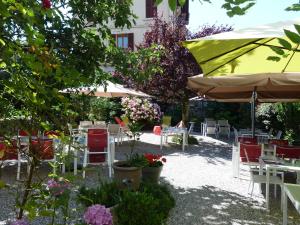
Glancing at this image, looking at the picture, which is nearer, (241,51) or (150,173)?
(241,51)

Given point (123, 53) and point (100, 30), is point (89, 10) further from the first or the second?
point (123, 53)

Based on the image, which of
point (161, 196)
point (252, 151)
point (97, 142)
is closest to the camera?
point (161, 196)

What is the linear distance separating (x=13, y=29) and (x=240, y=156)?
5.48 meters

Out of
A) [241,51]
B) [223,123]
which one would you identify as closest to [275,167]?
[241,51]

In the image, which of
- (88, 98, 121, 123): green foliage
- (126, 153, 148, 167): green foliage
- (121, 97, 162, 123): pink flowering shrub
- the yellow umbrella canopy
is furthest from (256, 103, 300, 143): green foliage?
the yellow umbrella canopy

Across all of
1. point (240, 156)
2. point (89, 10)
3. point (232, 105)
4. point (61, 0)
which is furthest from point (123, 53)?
point (232, 105)

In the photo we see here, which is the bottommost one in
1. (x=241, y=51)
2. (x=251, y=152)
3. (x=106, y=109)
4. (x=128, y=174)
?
(x=128, y=174)

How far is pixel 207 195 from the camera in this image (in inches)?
234

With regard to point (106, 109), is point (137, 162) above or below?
below

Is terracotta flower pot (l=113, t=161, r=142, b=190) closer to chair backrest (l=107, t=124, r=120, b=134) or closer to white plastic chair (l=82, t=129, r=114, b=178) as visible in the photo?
white plastic chair (l=82, t=129, r=114, b=178)

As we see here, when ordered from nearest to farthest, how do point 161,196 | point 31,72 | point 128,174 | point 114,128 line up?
point 31,72, point 161,196, point 128,174, point 114,128

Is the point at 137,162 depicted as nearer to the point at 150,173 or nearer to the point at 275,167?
the point at 150,173

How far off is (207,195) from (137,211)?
8.36 feet

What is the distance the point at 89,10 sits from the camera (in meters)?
5.02
